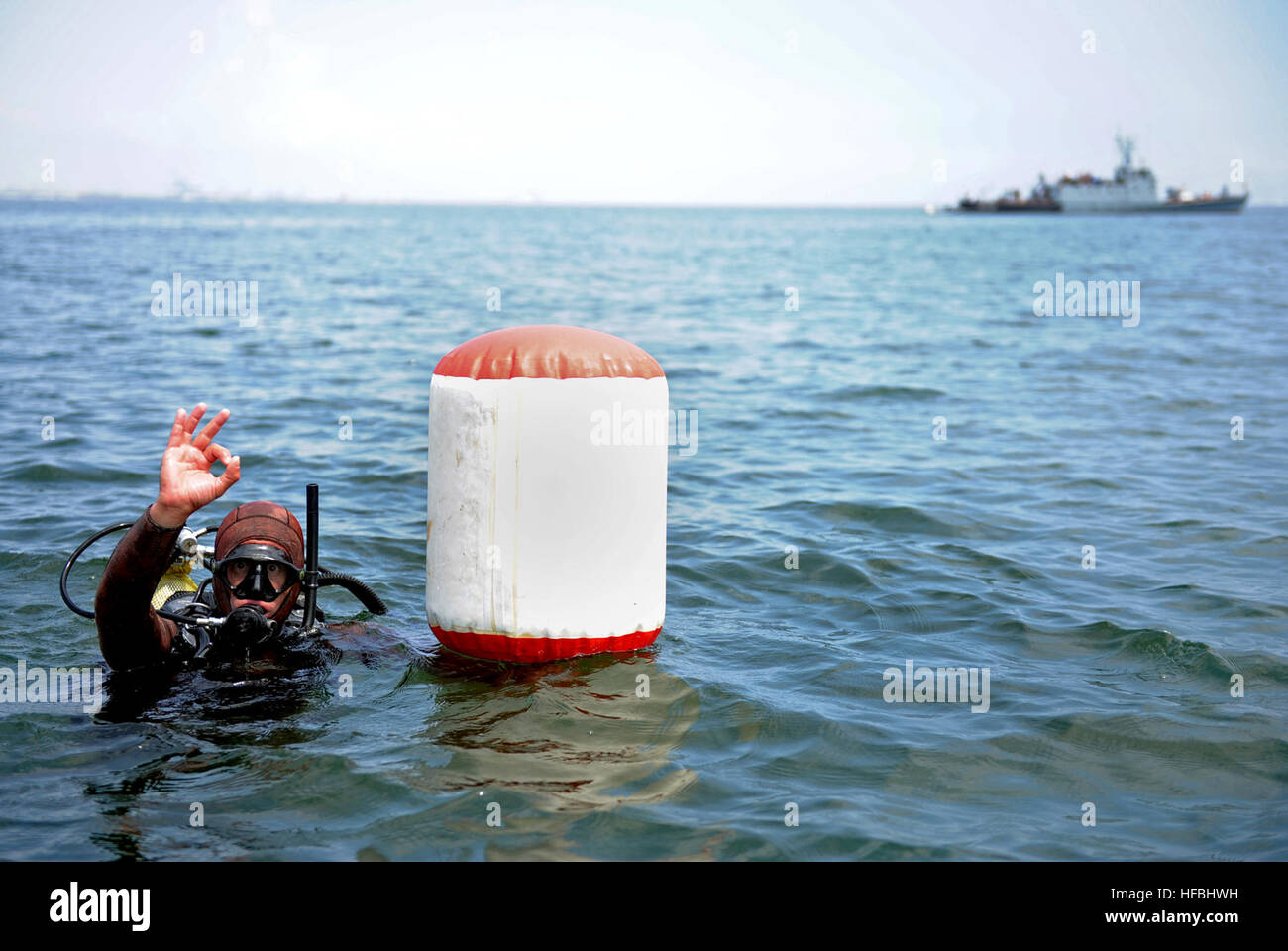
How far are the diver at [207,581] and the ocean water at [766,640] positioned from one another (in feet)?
0.83

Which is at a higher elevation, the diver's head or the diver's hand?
the diver's hand

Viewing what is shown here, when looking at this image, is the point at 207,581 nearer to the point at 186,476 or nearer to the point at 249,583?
the point at 249,583

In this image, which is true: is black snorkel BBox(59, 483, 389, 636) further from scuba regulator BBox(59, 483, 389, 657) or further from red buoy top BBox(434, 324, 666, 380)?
red buoy top BBox(434, 324, 666, 380)

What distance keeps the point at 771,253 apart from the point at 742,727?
59856 mm

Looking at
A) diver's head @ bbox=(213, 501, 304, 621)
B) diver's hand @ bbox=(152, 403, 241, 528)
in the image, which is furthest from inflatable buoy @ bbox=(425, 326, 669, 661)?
diver's hand @ bbox=(152, 403, 241, 528)

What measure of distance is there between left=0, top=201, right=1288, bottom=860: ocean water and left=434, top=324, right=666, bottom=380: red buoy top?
1447 mm

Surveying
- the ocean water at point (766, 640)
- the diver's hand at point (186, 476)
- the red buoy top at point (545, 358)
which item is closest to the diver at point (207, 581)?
the diver's hand at point (186, 476)

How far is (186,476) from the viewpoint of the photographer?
4.50 m

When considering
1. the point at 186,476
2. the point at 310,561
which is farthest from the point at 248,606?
the point at 186,476

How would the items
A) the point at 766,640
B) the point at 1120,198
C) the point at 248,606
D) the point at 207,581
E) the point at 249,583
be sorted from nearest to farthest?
the point at 248,606, the point at 249,583, the point at 207,581, the point at 766,640, the point at 1120,198

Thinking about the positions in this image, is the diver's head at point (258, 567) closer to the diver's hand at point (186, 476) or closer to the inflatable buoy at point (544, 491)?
the diver's hand at point (186, 476)

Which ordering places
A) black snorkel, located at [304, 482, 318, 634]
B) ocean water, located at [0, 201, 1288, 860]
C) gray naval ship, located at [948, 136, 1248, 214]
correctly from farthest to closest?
gray naval ship, located at [948, 136, 1248, 214]
black snorkel, located at [304, 482, 318, 634]
ocean water, located at [0, 201, 1288, 860]

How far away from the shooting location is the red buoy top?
4887 mm

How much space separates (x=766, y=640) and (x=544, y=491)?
2.34m
